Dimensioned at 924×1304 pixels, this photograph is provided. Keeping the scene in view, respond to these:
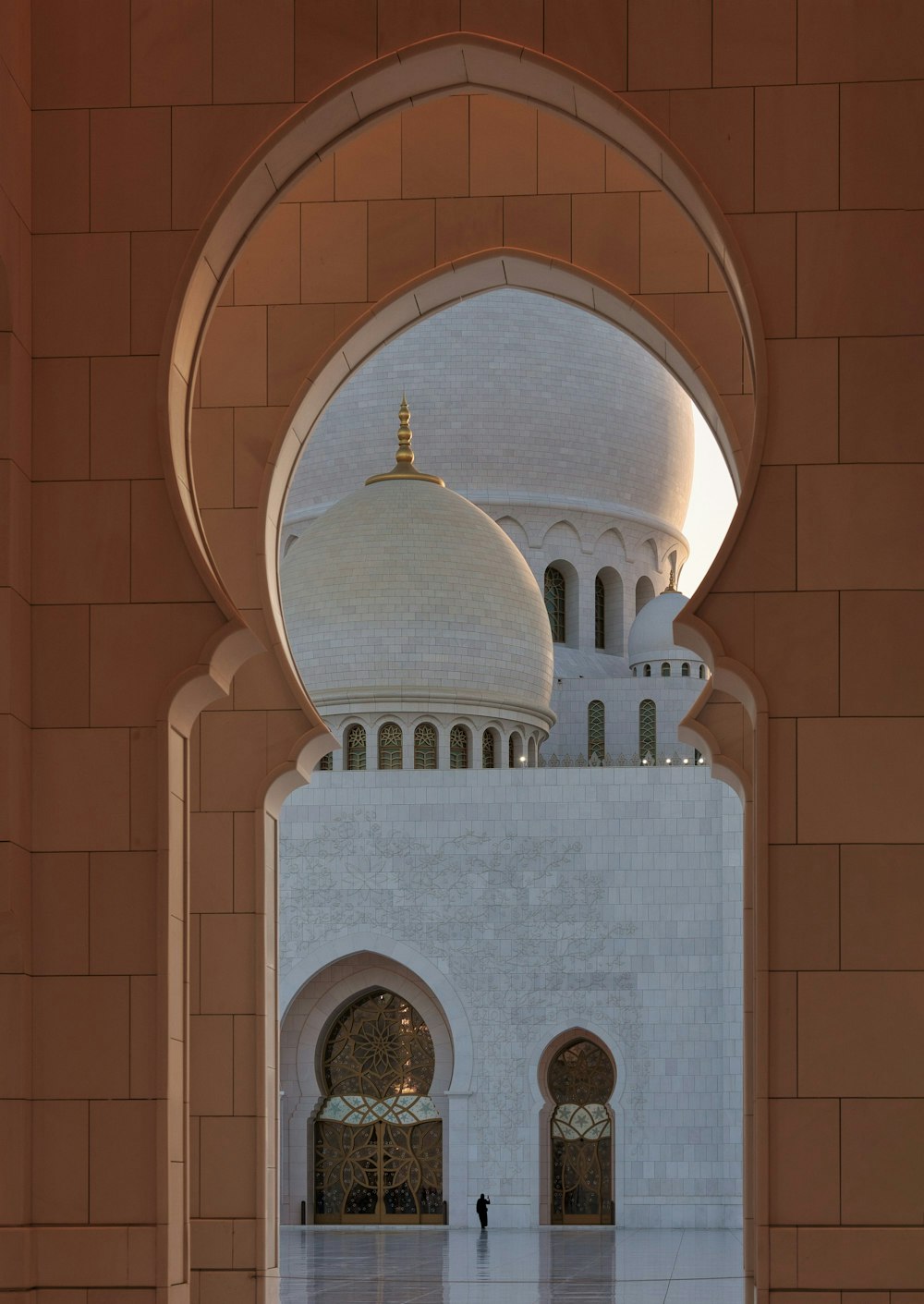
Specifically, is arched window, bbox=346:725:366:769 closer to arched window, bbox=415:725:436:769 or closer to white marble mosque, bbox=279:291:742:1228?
white marble mosque, bbox=279:291:742:1228

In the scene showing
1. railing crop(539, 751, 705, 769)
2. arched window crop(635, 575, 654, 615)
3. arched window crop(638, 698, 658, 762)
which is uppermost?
arched window crop(635, 575, 654, 615)

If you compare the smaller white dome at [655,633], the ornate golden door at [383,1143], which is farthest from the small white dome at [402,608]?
the smaller white dome at [655,633]

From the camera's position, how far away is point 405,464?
3023 cm

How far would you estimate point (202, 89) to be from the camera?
637cm

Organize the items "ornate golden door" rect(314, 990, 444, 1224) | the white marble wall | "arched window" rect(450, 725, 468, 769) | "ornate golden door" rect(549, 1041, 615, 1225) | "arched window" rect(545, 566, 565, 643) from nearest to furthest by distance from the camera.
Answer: the white marble wall
"ornate golden door" rect(549, 1041, 615, 1225)
"ornate golden door" rect(314, 990, 444, 1224)
"arched window" rect(450, 725, 468, 769)
"arched window" rect(545, 566, 565, 643)

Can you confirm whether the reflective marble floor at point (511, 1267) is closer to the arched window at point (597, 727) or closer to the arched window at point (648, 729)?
the arched window at point (648, 729)

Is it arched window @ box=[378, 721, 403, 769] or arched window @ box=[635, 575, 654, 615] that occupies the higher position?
arched window @ box=[635, 575, 654, 615]

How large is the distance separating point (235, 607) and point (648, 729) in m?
28.0

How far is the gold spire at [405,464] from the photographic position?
29.7 meters

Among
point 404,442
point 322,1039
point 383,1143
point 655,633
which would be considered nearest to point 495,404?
point 404,442

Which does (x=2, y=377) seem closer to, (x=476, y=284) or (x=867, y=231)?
(x=867, y=231)

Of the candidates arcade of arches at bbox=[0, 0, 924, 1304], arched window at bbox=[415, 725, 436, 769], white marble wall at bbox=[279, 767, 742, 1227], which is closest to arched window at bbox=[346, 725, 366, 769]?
arched window at bbox=[415, 725, 436, 769]

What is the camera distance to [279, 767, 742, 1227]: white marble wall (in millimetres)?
24047

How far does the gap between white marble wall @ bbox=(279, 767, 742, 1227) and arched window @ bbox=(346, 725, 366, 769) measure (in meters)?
2.95
